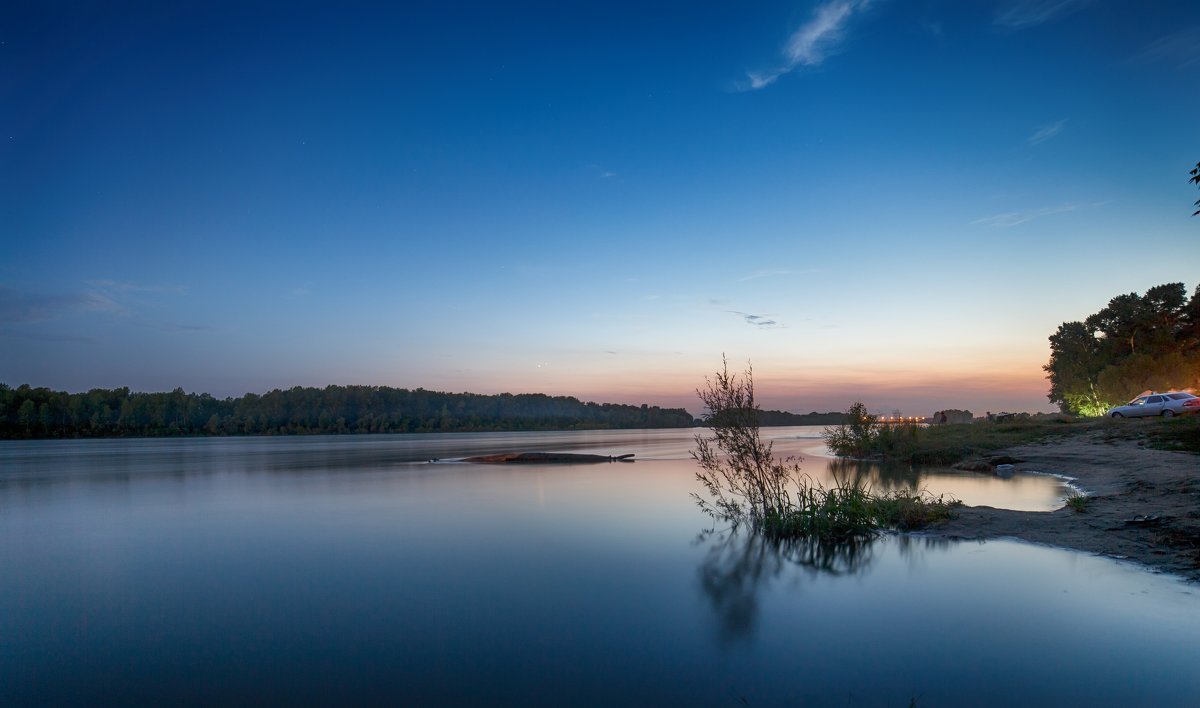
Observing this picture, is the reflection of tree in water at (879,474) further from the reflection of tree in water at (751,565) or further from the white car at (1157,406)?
the white car at (1157,406)

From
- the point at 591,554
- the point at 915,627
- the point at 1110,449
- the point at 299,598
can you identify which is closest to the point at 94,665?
the point at 299,598

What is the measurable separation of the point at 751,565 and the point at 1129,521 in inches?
264

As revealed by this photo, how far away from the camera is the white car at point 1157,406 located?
2901 cm

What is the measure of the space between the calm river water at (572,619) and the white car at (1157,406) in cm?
2740

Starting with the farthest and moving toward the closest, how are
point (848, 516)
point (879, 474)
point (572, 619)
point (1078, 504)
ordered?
1. point (879, 474)
2. point (1078, 504)
3. point (848, 516)
4. point (572, 619)

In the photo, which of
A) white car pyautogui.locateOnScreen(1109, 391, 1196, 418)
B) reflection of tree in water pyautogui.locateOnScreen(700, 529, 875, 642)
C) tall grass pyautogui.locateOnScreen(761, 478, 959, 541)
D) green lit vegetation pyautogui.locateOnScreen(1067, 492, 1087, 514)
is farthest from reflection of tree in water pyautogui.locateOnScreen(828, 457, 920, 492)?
white car pyautogui.locateOnScreen(1109, 391, 1196, 418)

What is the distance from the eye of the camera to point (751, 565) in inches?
390

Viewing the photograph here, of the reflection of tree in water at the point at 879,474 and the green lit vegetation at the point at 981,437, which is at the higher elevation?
the green lit vegetation at the point at 981,437

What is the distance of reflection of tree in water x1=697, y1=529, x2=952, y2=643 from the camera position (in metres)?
7.75

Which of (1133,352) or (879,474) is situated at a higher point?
(1133,352)

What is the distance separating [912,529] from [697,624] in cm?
663

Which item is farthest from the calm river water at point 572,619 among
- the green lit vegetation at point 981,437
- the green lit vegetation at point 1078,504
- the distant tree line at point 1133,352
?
the distant tree line at point 1133,352

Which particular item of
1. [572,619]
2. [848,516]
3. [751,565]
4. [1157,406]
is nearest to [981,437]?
[1157,406]

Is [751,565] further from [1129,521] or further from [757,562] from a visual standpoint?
[1129,521]
